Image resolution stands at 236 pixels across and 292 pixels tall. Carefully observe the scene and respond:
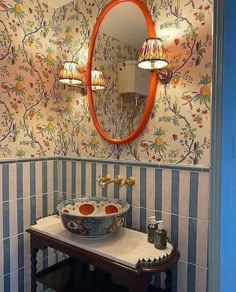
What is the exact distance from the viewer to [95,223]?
128 cm

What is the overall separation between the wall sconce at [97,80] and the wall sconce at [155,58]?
14.6 inches

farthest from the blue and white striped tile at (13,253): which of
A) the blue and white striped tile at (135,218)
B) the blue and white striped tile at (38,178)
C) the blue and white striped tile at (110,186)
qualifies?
the blue and white striped tile at (135,218)

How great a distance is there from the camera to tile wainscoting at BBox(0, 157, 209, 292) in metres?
1.34

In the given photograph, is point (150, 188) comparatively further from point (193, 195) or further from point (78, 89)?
point (78, 89)

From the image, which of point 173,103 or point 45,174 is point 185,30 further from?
point 45,174

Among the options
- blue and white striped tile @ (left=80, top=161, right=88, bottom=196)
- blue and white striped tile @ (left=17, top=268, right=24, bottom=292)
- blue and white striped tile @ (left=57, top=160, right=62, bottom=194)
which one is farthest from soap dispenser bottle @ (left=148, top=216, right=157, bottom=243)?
blue and white striped tile @ (left=17, top=268, right=24, bottom=292)

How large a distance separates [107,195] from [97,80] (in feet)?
2.54

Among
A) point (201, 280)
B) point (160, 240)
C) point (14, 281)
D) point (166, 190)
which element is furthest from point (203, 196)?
point (14, 281)

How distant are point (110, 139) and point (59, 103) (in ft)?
1.97

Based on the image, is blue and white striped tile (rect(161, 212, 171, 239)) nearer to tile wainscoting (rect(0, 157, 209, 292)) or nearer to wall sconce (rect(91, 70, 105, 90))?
tile wainscoting (rect(0, 157, 209, 292))

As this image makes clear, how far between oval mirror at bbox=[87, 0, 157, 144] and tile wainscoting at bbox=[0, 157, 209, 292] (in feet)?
0.83

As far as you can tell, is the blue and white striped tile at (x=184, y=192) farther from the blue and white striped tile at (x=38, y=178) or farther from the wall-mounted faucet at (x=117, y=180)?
the blue and white striped tile at (x=38, y=178)

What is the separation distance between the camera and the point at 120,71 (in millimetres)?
1604

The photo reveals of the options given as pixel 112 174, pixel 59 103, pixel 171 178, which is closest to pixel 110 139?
pixel 112 174
